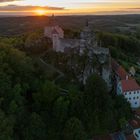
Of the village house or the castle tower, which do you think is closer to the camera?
the village house

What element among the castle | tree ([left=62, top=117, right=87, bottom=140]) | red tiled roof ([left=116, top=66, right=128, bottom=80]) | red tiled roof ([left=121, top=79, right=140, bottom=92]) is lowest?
tree ([left=62, top=117, right=87, bottom=140])

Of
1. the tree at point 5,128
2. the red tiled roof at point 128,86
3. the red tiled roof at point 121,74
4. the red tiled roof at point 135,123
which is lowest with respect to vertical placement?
the red tiled roof at point 135,123

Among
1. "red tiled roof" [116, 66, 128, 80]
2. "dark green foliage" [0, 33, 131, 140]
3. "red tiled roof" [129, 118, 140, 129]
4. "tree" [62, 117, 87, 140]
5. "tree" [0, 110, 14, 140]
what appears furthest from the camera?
"red tiled roof" [116, 66, 128, 80]

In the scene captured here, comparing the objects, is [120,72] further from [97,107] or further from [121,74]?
[97,107]

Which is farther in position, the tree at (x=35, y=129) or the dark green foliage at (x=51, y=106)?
the dark green foliage at (x=51, y=106)

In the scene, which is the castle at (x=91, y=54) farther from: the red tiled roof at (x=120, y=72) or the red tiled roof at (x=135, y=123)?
the red tiled roof at (x=135, y=123)

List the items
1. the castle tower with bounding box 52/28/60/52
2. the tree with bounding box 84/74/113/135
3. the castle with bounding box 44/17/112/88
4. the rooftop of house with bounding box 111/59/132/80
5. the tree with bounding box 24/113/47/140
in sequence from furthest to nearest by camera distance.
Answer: the castle tower with bounding box 52/28/60/52
the rooftop of house with bounding box 111/59/132/80
the castle with bounding box 44/17/112/88
the tree with bounding box 84/74/113/135
the tree with bounding box 24/113/47/140

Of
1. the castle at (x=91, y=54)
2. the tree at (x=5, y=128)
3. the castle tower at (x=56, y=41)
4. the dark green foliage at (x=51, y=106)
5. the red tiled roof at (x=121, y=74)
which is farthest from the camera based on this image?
the castle tower at (x=56, y=41)

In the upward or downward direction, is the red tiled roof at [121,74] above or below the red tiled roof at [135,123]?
above

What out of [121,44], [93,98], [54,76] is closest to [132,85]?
[93,98]

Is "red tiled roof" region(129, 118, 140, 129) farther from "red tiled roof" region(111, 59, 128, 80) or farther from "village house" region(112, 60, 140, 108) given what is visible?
"red tiled roof" region(111, 59, 128, 80)

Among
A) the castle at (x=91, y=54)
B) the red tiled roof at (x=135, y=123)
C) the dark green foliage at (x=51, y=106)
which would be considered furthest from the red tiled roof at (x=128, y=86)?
the red tiled roof at (x=135, y=123)

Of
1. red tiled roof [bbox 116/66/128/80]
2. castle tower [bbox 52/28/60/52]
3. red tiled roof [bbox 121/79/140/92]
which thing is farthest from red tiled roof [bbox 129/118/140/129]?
castle tower [bbox 52/28/60/52]

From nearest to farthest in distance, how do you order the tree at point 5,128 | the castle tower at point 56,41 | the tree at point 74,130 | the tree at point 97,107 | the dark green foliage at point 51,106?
the tree at point 5,128, the tree at point 74,130, the dark green foliage at point 51,106, the tree at point 97,107, the castle tower at point 56,41
